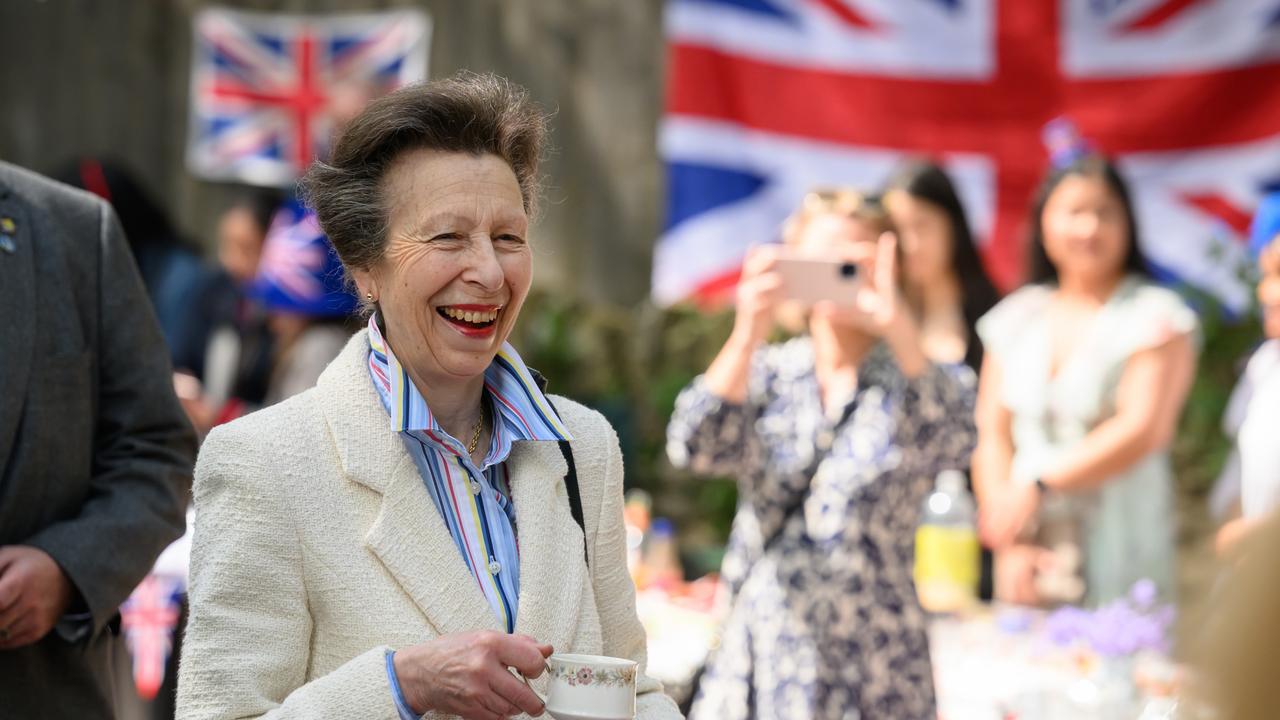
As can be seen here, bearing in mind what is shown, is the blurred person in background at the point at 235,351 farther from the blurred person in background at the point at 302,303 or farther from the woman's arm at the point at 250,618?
the woman's arm at the point at 250,618

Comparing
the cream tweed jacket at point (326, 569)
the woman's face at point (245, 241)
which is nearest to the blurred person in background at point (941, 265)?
the woman's face at point (245, 241)

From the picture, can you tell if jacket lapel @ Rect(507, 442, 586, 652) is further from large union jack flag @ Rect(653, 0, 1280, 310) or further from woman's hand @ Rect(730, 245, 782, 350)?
large union jack flag @ Rect(653, 0, 1280, 310)

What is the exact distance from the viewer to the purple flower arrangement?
369 cm

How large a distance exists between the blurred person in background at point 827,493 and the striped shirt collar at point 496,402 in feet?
4.61

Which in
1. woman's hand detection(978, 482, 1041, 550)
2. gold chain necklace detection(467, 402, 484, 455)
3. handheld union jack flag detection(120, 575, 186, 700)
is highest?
gold chain necklace detection(467, 402, 484, 455)

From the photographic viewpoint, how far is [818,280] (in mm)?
3770

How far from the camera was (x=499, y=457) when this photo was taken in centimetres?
219

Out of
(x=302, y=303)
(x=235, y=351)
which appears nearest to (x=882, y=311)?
(x=302, y=303)

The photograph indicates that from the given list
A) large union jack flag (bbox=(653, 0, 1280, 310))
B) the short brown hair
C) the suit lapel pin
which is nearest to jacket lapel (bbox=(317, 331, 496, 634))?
the short brown hair

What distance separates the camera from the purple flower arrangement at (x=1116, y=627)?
12.1ft

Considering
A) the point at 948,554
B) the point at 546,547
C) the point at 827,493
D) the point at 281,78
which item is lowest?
the point at 948,554

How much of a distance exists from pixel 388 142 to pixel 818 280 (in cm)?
182

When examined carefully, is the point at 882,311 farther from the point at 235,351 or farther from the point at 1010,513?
the point at 235,351

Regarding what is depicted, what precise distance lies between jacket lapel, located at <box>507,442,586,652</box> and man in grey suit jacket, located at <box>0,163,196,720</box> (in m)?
0.88
